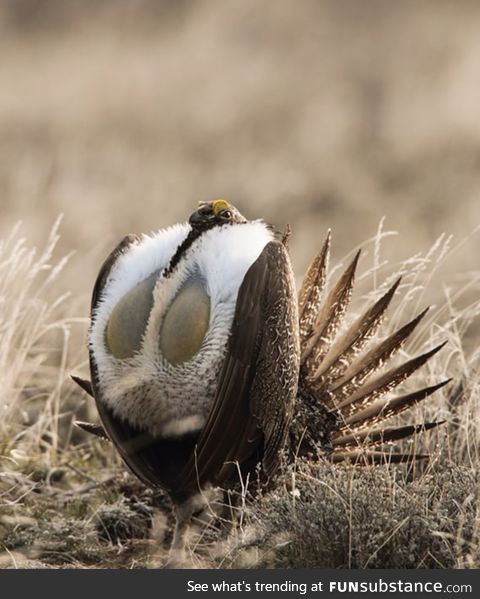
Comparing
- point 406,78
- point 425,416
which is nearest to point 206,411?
point 425,416

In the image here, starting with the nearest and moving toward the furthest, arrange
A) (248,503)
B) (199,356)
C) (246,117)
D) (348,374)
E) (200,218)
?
(199,356), (200,218), (248,503), (348,374), (246,117)

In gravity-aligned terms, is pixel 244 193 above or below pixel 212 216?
above

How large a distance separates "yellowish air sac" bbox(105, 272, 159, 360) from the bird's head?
206 millimetres

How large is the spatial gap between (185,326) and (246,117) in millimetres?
9422

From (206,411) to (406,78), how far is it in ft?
33.3

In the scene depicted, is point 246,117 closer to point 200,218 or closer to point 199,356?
point 200,218

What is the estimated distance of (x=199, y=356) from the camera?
139 inches

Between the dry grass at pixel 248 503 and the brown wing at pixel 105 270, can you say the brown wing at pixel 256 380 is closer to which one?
the dry grass at pixel 248 503

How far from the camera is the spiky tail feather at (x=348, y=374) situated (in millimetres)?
4062

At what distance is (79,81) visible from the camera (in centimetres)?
1295

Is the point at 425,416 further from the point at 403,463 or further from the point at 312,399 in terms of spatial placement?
the point at 312,399

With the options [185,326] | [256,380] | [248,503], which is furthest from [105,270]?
[248,503]

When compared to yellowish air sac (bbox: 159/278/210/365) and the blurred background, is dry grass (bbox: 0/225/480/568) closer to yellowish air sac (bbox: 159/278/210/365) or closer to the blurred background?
yellowish air sac (bbox: 159/278/210/365)

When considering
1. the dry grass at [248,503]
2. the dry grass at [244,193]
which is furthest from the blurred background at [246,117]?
the dry grass at [248,503]
